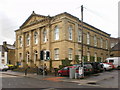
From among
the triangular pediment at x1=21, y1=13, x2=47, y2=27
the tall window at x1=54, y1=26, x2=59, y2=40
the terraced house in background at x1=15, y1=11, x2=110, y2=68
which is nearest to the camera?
the terraced house in background at x1=15, y1=11, x2=110, y2=68

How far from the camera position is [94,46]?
129 feet

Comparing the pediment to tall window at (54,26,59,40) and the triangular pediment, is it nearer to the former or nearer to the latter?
the triangular pediment

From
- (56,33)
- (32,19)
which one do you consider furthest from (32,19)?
(56,33)

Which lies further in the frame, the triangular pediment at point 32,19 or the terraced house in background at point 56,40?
the triangular pediment at point 32,19

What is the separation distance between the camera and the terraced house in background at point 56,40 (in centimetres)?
2872

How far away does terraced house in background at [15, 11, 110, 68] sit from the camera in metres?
28.7

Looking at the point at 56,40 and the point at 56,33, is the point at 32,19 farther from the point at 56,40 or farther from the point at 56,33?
the point at 56,40

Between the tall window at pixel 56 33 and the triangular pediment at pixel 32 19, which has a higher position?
the triangular pediment at pixel 32 19

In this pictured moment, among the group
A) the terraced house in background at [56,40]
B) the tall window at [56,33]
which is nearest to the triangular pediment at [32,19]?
the terraced house in background at [56,40]

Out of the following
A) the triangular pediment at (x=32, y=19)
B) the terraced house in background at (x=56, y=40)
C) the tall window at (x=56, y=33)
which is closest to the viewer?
the terraced house in background at (x=56, y=40)

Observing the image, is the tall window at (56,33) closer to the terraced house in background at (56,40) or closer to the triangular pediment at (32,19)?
the terraced house in background at (56,40)

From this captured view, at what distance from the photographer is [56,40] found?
29.8 meters

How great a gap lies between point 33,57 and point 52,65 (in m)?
7.30

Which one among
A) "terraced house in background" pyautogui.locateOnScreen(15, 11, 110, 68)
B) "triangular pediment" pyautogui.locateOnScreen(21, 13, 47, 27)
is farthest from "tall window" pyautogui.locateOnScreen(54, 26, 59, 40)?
"triangular pediment" pyautogui.locateOnScreen(21, 13, 47, 27)
